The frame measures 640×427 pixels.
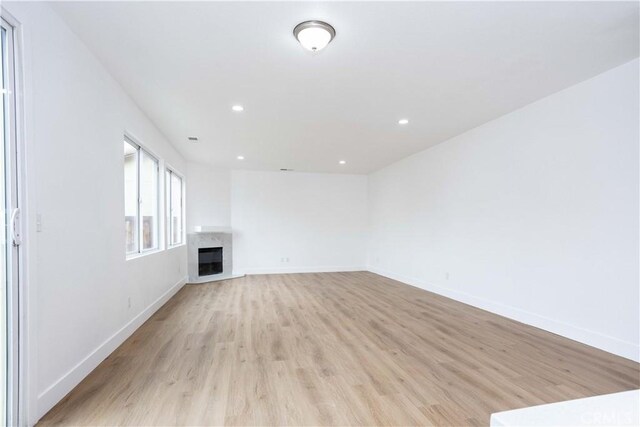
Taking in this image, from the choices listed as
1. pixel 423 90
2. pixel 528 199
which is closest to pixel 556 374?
pixel 528 199

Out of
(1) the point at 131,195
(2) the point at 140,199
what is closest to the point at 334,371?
(1) the point at 131,195

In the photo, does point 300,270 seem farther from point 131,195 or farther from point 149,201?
point 131,195

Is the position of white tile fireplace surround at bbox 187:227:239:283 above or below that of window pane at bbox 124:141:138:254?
below

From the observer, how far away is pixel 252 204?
7.52m

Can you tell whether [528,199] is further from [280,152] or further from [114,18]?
[114,18]

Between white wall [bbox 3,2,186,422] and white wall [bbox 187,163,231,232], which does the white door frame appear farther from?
white wall [bbox 187,163,231,232]

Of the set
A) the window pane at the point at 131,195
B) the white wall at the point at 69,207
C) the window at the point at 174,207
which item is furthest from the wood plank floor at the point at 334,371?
the window at the point at 174,207

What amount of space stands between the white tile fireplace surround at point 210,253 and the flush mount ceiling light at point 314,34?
5.10 metres

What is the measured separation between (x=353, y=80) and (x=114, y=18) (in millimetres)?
1902

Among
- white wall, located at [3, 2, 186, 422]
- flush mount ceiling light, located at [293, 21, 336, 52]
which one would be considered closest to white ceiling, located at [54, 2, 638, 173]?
flush mount ceiling light, located at [293, 21, 336, 52]

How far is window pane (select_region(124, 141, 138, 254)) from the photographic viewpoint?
355 centimetres

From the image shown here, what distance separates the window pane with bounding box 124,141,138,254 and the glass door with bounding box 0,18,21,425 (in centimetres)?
189

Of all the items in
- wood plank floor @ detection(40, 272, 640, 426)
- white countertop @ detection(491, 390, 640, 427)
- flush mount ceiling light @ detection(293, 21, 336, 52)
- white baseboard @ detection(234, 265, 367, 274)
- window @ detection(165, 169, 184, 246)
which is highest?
flush mount ceiling light @ detection(293, 21, 336, 52)

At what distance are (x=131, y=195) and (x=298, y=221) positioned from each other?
4.49 metres
